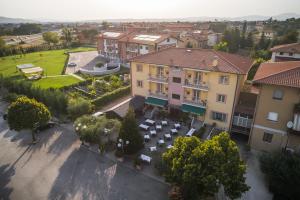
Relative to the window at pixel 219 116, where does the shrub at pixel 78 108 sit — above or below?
below

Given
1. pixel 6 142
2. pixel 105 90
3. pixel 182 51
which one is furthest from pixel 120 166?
pixel 105 90

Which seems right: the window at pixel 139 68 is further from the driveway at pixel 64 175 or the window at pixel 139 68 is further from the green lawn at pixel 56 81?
the green lawn at pixel 56 81

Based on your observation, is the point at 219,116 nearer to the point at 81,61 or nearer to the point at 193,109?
the point at 193,109

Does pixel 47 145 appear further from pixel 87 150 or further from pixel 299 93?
pixel 299 93

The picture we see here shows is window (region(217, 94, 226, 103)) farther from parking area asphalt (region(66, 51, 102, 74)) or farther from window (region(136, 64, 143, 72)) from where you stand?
parking area asphalt (region(66, 51, 102, 74))

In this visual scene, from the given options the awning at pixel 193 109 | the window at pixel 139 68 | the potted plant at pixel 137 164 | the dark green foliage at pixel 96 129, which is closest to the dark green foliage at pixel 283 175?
the awning at pixel 193 109

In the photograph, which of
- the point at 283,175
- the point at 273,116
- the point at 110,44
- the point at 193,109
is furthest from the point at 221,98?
the point at 110,44
